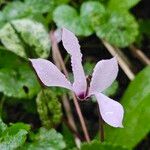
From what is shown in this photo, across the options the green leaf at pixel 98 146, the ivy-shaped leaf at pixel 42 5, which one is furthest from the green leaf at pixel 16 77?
the green leaf at pixel 98 146

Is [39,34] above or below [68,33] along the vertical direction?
below

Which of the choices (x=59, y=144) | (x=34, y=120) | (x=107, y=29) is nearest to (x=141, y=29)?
(x=107, y=29)

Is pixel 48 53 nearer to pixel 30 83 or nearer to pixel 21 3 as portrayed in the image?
pixel 30 83

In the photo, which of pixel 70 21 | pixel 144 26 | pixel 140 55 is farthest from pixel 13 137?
pixel 144 26

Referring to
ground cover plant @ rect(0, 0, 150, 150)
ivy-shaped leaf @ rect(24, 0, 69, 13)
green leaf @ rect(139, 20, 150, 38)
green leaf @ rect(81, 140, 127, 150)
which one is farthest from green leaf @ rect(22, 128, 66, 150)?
green leaf @ rect(139, 20, 150, 38)

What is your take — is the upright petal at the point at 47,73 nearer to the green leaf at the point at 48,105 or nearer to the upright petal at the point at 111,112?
the upright petal at the point at 111,112

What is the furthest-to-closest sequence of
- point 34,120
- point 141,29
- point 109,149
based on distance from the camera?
point 141,29, point 34,120, point 109,149

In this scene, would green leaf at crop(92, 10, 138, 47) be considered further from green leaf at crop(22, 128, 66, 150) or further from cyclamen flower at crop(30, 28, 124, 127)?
cyclamen flower at crop(30, 28, 124, 127)

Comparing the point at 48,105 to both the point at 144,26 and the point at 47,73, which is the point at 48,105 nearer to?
the point at 47,73
